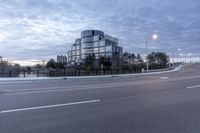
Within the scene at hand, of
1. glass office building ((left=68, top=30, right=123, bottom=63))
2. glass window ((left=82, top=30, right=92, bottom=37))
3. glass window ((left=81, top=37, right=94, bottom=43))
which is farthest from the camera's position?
glass window ((left=82, top=30, right=92, bottom=37))

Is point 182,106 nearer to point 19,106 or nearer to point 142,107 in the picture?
point 142,107

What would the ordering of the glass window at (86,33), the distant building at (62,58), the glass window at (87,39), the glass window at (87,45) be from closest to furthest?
the glass window at (87,45) < the glass window at (87,39) < the glass window at (86,33) < the distant building at (62,58)

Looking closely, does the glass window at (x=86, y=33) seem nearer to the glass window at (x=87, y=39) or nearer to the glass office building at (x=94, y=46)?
the glass office building at (x=94, y=46)

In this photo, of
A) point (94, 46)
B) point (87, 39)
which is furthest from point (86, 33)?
point (94, 46)

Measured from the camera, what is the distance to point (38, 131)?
4.85 meters

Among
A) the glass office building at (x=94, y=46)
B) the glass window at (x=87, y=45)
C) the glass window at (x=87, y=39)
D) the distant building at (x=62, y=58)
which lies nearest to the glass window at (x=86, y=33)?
the glass office building at (x=94, y=46)

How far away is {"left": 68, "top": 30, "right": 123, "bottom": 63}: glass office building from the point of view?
94.2 meters

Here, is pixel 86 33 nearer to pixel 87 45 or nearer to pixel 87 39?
pixel 87 39

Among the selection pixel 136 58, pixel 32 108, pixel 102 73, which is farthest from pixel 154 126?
pixel 136 58

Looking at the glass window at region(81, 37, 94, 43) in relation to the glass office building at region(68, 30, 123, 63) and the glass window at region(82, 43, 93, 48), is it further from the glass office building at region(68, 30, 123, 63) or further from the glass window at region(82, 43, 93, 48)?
the glass window at region(82, 43, 93, 48)

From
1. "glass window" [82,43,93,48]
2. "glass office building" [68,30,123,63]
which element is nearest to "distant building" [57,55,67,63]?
"glass office building" [68,30,123,63]

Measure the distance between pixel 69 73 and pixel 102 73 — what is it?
24.3ft

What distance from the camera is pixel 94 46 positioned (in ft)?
328

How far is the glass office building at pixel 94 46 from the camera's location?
94.2 meters
